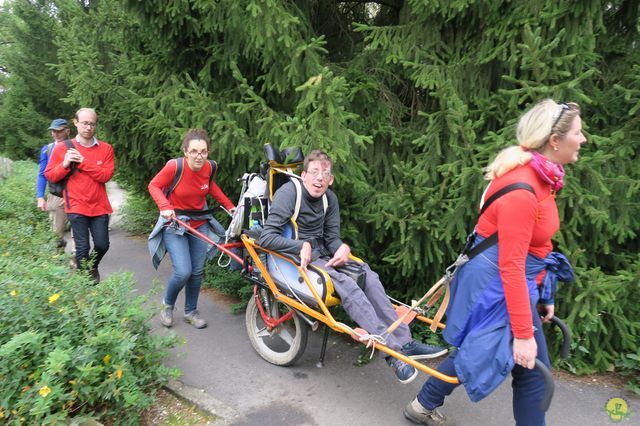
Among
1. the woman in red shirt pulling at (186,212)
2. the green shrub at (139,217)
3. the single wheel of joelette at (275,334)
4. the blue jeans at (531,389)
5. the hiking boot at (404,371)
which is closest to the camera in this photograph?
the blue jeans at (531,389)

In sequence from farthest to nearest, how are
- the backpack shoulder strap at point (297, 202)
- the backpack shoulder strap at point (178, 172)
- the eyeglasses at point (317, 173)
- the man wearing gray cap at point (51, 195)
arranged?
the man wearing gray cap at point (51, 195)
the backpack shoulder strap at point (178, 172)
the backpack shoulder strap at point (297, 202)
the eyeglasses at point (317, 173)

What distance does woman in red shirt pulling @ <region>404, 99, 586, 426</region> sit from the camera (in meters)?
2.28

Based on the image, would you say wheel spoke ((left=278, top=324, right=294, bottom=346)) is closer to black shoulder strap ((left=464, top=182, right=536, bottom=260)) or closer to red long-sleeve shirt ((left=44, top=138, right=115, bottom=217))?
black shoulder strap ((left=464, top=182, right=536, bottom=260))

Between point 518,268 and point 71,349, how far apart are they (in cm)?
264

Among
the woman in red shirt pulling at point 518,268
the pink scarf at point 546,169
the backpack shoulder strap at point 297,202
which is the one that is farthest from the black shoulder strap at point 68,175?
the pink scarf at point 546,169

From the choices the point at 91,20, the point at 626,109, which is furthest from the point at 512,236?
the point at 91,20

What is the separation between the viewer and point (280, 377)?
385 centimetres

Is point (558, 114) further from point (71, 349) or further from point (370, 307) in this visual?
A: point (71, 349)

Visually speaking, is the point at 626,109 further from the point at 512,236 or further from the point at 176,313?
the point at 176,313

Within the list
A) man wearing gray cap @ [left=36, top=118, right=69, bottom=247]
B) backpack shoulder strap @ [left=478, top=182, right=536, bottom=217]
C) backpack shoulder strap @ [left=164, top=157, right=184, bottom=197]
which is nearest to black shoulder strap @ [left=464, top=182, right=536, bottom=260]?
backpack shoulder strap @ [left=478, top=182, right=536, bottom=217]

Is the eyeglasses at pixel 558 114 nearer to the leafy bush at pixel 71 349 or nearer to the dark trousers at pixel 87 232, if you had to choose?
the leafy bush at pixel 71 349

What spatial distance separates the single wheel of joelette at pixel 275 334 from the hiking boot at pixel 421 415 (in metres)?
1.07

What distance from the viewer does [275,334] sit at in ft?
13.8

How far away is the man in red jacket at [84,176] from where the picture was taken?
4539 mm
